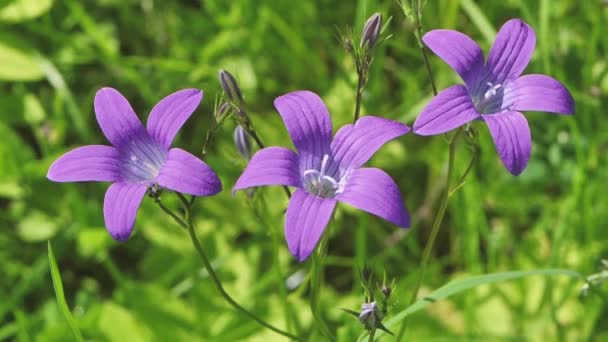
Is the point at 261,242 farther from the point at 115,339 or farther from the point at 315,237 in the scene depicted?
the point at 315,237

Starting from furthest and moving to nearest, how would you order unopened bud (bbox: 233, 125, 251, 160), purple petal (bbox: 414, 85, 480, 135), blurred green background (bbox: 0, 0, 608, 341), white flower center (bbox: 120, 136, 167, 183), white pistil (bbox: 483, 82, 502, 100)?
blurred green background (bbox: 0, 0, 608, 341) → unopened bud (bbox: 233, 125, 251, 160) → white pistil (bbox: 483, 82, 502, 100) → white flower center (bbox: 120, 136, 167, 183) → purple petal (bbox: 414, 85, 480, 135)

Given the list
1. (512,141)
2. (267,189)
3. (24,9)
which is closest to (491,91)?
(512,141)

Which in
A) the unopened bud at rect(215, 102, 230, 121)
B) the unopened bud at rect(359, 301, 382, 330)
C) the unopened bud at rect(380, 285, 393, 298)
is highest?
the unopened bud at rect(215, 102, 230, 121)

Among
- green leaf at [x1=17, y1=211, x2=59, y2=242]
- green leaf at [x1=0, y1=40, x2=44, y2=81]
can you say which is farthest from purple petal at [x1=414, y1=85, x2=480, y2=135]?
green leaf at [x1=0, y1=40, x2=44, y2=81]

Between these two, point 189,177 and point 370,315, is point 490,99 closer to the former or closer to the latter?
point 370,315

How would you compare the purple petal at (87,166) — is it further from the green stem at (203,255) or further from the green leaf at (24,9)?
the green leaf at (24,9)

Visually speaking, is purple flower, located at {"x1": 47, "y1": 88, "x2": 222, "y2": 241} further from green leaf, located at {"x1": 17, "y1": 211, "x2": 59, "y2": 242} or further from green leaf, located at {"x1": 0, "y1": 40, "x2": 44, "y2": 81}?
green leaf, located at {"x1": 0, "y1": 40, "x2": 44, "y2": 81}
